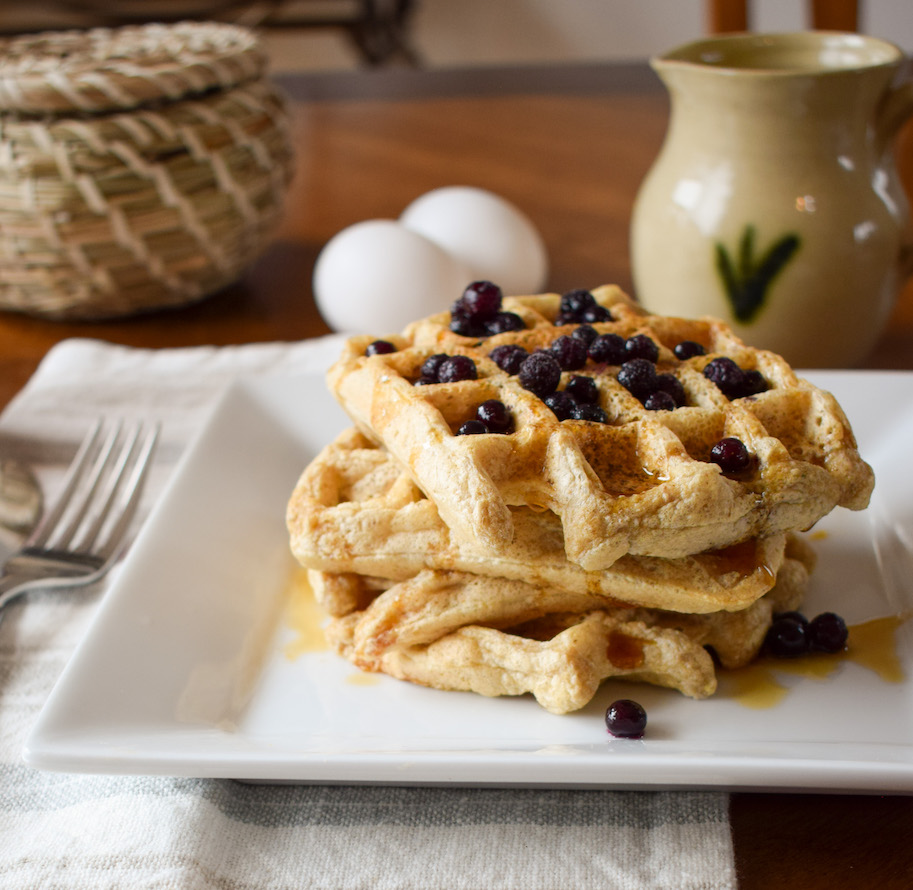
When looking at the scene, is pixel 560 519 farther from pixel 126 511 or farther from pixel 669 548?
pixel 126 511

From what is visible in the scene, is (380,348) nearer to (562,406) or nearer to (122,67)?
(562,406)

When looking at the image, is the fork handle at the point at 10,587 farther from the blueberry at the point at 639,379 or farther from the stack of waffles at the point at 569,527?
the blueberry at the point at 639,379

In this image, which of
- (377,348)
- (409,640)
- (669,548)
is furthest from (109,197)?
(669,548)

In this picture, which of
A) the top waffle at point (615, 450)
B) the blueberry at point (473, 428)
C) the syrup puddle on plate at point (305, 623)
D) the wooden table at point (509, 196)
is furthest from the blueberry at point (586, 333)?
the wooden table at point (509, 196)

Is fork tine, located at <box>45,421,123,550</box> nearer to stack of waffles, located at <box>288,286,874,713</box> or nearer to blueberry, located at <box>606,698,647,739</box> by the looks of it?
stack of waffles, located at <box>288,286,874,713</box>

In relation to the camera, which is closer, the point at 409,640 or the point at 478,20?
the point at 409,640
